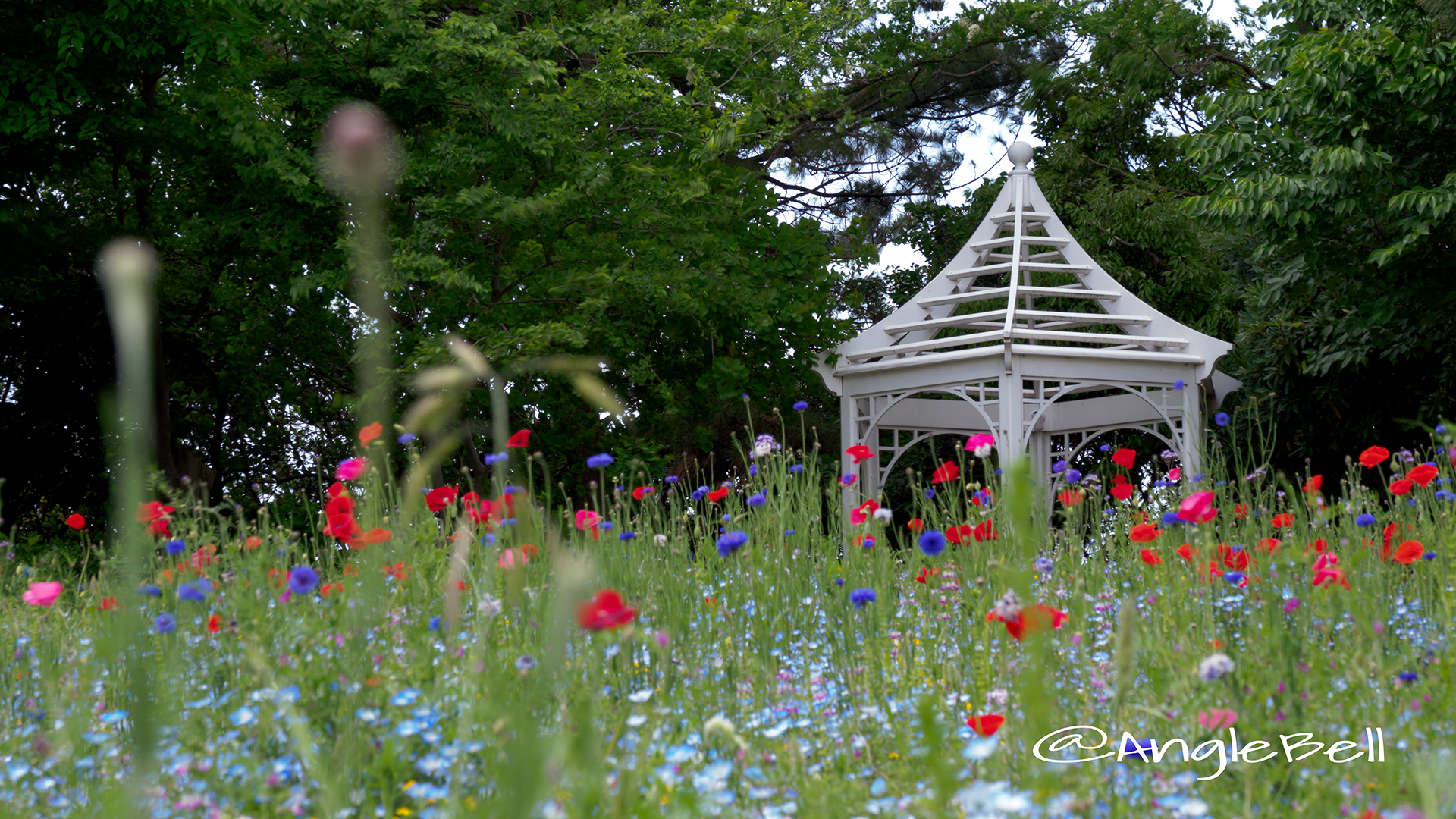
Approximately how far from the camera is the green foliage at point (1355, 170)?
279 inches

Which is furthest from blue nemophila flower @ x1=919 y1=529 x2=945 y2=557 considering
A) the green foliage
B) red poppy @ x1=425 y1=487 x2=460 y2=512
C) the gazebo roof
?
the gazebo roof

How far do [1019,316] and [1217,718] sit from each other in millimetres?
8366

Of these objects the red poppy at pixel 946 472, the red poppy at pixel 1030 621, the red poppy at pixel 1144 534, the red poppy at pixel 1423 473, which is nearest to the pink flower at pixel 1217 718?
the red poppy at pixel 1030 621

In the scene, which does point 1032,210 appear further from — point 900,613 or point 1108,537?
point 900,613

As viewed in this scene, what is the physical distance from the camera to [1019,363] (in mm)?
8695

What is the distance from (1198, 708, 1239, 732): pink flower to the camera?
172 cm

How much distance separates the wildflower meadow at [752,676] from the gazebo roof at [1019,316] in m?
5.46

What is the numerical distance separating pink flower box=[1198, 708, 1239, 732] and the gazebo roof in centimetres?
684

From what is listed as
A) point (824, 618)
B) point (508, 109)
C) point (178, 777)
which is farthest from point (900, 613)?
point (508, 109)

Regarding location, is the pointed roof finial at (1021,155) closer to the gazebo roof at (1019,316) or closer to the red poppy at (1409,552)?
the gazebo roof at (1019,316)

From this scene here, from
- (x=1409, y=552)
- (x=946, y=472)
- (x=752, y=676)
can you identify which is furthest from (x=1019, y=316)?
(x=752, y=676)

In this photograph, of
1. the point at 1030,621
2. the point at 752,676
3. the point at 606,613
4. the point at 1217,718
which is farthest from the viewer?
the point at 752,676

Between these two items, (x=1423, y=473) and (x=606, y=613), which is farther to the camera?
(x=1423, y=473)

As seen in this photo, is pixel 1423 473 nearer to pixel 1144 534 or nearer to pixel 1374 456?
pixel 1374 456
